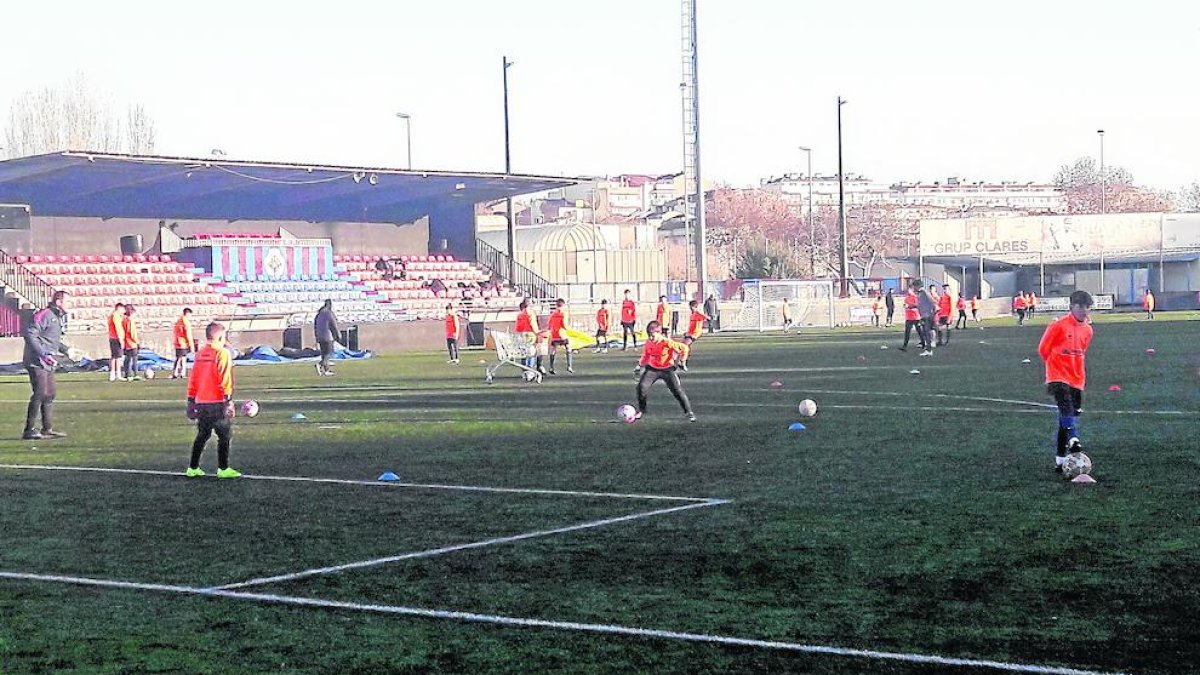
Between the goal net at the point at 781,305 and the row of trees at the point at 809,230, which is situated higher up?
the row of trees at the point at 809,230

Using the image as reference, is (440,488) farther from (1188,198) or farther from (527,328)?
(1188,198)

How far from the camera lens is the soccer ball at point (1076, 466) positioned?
13.0m

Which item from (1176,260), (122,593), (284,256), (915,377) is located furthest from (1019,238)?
(122,593)

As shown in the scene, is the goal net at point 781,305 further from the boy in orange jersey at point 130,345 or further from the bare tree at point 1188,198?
the bare tree at point 1188,198

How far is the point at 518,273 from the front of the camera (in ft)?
211

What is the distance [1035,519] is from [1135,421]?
8.12 meters

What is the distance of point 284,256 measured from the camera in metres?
55.6

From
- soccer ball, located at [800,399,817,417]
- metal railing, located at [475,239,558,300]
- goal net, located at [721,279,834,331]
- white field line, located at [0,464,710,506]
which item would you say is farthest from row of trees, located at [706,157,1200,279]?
white field line, located at [0,464,710,506]

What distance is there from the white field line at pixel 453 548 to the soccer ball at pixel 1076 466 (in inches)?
121

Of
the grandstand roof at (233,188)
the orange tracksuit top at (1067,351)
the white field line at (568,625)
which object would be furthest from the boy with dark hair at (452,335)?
the white field line at (568,625)

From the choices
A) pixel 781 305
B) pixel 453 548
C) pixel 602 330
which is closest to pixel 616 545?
pixel 453 548

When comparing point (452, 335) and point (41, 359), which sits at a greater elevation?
point (41, 359)

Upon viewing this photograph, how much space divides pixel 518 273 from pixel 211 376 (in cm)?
4986

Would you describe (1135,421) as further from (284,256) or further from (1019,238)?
(1019,238)
